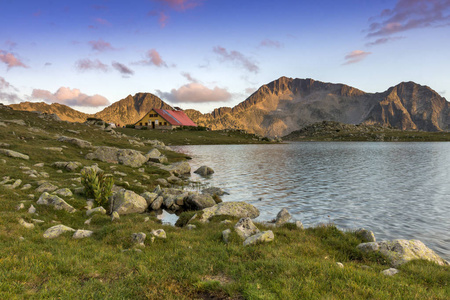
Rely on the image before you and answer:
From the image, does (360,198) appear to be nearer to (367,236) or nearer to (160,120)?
(367,236)

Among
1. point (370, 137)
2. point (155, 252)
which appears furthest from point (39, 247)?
point (370, 137)

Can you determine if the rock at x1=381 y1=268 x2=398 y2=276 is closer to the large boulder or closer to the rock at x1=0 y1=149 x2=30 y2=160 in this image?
the large boulder

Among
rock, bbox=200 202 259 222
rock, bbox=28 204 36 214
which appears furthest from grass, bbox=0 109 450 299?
rock, bbox=200 202 259 222

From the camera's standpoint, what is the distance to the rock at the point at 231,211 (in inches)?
677

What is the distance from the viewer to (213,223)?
1534 centimetres

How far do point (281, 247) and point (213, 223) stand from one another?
5681mm

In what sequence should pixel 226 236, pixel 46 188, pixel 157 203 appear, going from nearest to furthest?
1. pixel 226 236
2. pixel 46 188
3. pixel 157 203

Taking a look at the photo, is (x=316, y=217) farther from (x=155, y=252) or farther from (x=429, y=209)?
(x=155, y=252)

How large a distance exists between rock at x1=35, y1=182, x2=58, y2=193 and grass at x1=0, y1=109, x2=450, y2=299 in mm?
5262

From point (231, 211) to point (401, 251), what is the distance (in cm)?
1032

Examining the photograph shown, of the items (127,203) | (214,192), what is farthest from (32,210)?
(214,192)

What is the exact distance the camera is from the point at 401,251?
34.4ft

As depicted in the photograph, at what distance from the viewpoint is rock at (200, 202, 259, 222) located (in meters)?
17.2

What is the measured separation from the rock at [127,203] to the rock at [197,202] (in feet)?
11.7
